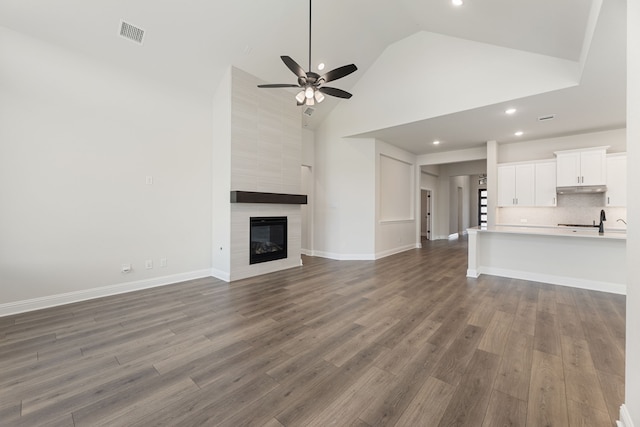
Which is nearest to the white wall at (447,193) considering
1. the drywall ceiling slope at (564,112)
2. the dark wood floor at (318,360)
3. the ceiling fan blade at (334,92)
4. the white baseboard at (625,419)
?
the drywall ceiling slope at (564,112)

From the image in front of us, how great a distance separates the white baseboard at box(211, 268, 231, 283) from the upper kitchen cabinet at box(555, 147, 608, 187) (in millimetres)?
6974

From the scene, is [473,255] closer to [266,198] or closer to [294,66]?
[266,198]

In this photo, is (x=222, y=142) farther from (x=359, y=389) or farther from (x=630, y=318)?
(x=630, y=318)

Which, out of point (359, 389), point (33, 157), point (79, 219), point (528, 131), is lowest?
point (359, 389)

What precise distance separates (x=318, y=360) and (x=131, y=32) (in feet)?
15.2

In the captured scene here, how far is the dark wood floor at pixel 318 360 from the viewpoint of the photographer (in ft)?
5.33

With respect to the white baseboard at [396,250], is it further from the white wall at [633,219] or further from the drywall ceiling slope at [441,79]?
the white wall at [633,219]

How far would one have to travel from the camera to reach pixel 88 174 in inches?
141

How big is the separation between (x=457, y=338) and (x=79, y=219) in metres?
4.89

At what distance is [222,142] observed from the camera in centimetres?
466

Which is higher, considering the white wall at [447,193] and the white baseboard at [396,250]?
the white wall at [447,193]

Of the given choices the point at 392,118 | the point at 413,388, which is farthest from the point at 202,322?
the point at 392,118

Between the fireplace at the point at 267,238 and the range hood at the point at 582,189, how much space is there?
599 centimetres

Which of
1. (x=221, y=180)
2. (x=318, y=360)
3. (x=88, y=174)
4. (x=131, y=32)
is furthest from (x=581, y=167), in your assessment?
(x=88, y=174)
